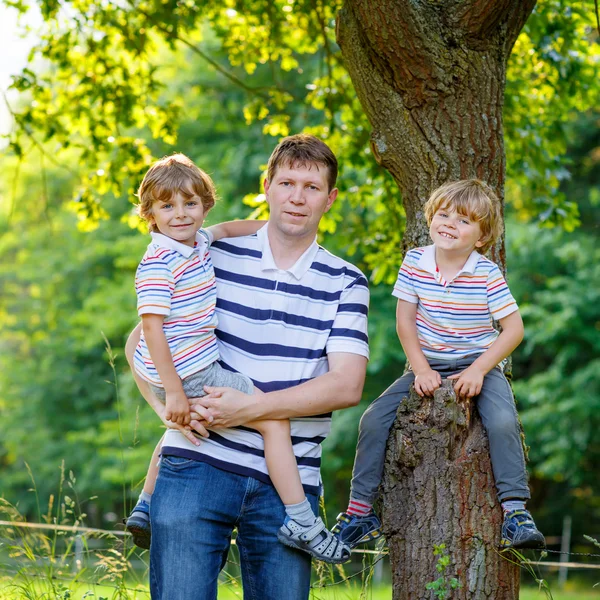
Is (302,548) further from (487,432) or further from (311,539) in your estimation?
(487,432)

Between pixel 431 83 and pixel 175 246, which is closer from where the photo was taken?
pixel 175 246

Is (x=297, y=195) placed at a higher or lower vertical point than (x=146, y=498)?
higher

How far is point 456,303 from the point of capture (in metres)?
2.95

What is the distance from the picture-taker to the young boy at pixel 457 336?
9.40ft

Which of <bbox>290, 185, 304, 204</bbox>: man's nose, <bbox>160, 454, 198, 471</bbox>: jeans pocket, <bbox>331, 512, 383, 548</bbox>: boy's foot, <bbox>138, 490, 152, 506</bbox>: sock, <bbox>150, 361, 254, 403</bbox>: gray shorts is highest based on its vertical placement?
<bbox>290, 185, 304, 204</bbox>: man's nose

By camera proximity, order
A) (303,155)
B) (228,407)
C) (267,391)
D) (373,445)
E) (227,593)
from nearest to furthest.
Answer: (228,407) < (267,391) < (303,155) < (373,445) < (227,593)

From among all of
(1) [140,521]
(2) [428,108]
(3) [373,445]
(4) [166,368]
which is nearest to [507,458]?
(3) [373,445]

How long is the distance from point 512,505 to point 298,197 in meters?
1.26

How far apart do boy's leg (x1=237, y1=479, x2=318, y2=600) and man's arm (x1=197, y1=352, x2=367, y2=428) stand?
0.75 ft

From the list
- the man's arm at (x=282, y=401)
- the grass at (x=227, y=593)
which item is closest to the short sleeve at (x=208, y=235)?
the man's arm at (x=282, y=401)

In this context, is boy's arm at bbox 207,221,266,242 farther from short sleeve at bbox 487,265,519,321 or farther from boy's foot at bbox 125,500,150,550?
boy's foot at bbox 125,500,150,550

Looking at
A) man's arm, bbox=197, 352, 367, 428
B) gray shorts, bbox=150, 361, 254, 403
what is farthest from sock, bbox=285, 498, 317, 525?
gray shorts, bbox=150, 361, 254, 403

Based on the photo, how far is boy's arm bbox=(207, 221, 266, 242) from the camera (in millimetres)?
2961

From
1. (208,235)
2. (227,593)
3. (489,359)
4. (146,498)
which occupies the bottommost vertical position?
(227,593)
